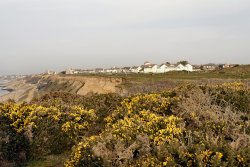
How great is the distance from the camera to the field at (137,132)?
6496 millimetres

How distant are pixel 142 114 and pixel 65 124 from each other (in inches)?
101

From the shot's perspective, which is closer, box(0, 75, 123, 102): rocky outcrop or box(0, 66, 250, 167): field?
box(0, 66, 250, 167): field

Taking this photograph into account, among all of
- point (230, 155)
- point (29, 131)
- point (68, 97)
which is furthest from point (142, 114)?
point (68, 97)

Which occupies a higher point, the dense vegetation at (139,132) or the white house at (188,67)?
the dense vegetation at (139,132)

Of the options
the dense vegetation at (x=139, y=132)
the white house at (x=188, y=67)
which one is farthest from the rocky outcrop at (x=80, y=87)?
the white house at (x=188, y=67)

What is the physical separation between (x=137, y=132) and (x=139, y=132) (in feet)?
0.41

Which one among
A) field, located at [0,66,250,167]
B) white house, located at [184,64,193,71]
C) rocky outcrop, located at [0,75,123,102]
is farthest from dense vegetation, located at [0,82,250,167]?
white house, located at [184,64,193,71]

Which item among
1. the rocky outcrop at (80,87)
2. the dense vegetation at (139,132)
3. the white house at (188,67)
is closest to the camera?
the dense vegetation at (139,132)

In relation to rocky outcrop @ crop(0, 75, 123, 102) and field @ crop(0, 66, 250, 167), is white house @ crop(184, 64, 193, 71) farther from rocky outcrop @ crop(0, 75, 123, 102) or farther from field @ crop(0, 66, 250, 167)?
field @ crop(0, 66, 250, 167)

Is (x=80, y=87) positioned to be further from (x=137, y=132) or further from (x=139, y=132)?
(x=137, y=132)

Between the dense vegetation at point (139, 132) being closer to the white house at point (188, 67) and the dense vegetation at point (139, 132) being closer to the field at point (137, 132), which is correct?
the field at point (137, 132)

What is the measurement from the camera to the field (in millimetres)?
6496

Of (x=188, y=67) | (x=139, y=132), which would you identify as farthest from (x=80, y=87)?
(x=139, y=132)

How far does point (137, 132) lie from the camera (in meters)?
8.05
